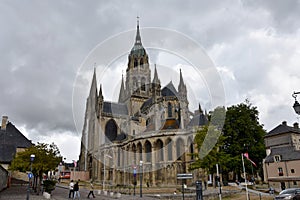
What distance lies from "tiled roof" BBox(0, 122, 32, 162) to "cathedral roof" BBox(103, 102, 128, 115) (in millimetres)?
32495

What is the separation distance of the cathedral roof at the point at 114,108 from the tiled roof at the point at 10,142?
32495 millimetres

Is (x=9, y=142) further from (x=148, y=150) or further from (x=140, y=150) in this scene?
(x=148, y=150)

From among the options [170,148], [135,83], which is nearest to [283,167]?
[170,148]

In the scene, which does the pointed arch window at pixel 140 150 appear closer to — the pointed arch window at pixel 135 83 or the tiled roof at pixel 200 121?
the tiled roof at pixel 200 121

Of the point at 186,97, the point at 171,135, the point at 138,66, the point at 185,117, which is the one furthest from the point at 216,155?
the point at 138,66

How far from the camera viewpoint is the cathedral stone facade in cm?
4672

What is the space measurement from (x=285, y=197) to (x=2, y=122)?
126 ft

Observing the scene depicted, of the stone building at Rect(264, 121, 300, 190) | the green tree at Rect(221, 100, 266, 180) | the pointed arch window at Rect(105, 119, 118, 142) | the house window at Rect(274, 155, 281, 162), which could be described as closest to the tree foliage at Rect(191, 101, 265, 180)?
the green tree at Rect(221, 100, 266, 180)

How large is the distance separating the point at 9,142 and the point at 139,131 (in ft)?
89.2

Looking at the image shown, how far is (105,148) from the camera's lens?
61219mm

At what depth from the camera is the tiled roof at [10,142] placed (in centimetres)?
3591

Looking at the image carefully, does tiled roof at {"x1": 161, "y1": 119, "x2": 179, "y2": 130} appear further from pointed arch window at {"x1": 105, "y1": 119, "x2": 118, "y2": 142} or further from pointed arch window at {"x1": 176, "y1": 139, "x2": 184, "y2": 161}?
pointed arch window at {"x1": 105, "y1": 119, "x2": 118, "y2": 142}

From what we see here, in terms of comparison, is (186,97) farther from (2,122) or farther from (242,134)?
(2,122)

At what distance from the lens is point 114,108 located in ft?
243
